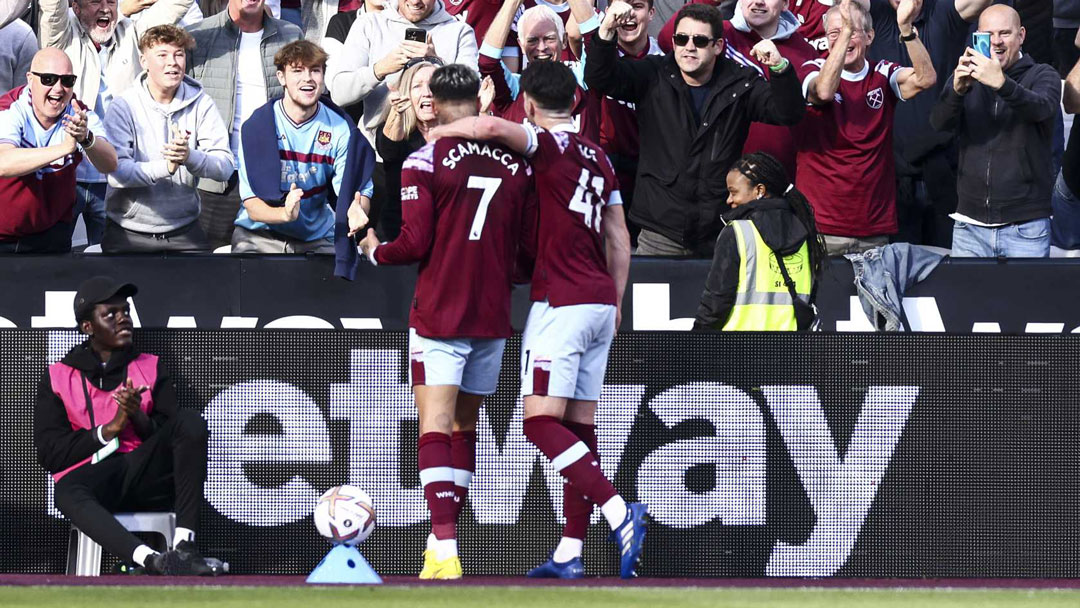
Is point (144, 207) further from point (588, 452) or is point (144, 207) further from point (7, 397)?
point (588, 452)

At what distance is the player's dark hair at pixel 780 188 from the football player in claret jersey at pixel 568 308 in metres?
1.32

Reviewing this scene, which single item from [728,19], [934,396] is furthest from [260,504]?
A: [728,19]

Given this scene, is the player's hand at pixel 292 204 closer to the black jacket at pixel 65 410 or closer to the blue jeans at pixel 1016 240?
the black jacket at pixel 65 410

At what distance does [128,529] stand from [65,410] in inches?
23.6

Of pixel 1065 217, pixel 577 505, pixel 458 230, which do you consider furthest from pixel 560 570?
pixel 1065 217

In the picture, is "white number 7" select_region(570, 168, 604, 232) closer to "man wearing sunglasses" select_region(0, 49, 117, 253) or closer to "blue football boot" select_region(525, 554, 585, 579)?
"blue football boot" select_region(525, 554, 585, 579)

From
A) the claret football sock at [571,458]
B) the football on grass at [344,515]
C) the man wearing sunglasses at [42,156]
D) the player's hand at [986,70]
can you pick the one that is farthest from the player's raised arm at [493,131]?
the player's hand at [986,70]

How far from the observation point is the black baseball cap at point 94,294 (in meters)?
7.09

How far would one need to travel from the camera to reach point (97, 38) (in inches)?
395

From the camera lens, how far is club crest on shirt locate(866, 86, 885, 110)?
30.4 feet

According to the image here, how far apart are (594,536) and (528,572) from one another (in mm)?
346

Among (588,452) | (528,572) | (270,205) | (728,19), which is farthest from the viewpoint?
(728,19)

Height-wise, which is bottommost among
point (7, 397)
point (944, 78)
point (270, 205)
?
point (7, 397)

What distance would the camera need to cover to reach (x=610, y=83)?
8.77 meters
